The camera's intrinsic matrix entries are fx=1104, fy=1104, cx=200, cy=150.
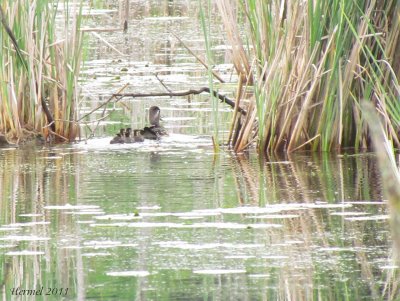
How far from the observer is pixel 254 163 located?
24.5 ft

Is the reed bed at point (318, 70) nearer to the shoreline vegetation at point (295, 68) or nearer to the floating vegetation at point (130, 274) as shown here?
the shoreline vegetation at point (295, 68)

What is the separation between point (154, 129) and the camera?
8.89m

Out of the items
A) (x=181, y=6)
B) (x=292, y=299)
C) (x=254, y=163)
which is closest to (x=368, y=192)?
(x=254, y=163)

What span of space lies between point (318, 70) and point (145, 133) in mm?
1952

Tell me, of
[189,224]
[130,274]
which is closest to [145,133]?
[189,224]

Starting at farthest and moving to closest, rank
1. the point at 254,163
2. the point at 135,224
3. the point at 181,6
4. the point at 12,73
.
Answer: the point at 181,6 → the point at 12,73 → the point at 254,163 → the point at 135,224

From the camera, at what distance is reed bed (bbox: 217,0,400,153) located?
24.1 ft

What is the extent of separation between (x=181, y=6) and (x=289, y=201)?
18.7 m

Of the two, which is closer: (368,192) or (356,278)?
(356,278)

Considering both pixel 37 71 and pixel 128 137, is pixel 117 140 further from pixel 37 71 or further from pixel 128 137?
pixel 37 71

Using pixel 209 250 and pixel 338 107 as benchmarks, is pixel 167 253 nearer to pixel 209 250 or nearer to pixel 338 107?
pixel 209 250

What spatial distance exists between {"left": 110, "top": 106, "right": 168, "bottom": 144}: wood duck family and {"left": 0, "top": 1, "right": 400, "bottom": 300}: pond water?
0.38 feet

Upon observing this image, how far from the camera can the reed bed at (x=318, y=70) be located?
7.36 m

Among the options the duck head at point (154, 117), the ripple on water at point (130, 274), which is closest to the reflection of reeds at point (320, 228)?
the ripple on water at point (130, 274)
